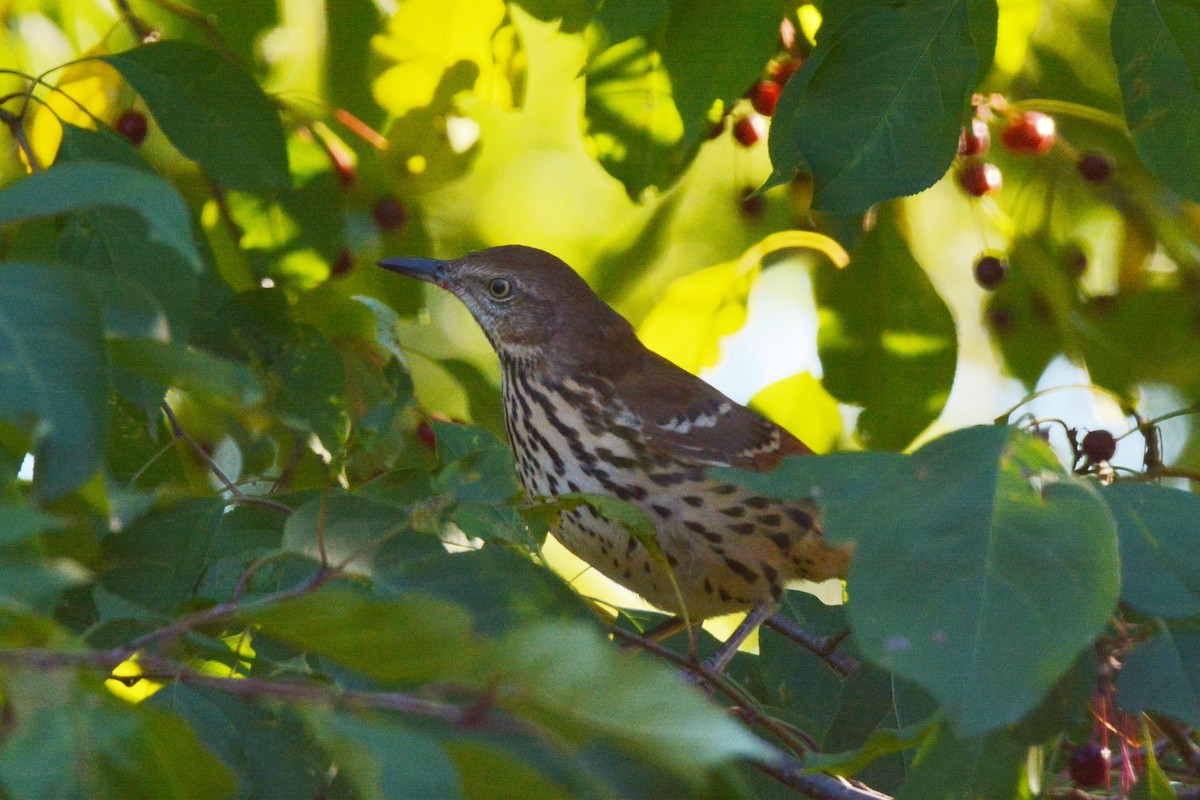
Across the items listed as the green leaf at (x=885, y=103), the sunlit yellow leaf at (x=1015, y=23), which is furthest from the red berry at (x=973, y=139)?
the green leaf at (x=885, y=103)

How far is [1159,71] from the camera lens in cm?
231

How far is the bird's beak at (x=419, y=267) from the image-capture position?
3.46 m

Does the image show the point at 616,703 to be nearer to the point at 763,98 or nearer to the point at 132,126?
the point at 763,98

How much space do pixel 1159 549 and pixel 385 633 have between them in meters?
0.83

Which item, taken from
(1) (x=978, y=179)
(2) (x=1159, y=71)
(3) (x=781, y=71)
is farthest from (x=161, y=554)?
(1) (x=978, y=179)

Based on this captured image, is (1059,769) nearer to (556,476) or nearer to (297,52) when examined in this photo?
(556,476)

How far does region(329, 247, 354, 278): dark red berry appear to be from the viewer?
131 inches

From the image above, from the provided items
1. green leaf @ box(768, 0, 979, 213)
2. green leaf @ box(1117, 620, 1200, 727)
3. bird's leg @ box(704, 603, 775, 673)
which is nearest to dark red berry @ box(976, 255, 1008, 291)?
bird's leg @ box(704, 603, 775, 673)

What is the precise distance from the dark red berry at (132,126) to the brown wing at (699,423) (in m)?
1.22

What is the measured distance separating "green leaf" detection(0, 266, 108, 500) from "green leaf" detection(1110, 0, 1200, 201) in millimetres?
1731

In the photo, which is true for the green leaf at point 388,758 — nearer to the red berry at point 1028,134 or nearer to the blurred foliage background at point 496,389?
the blurred foliage background at point 496,389

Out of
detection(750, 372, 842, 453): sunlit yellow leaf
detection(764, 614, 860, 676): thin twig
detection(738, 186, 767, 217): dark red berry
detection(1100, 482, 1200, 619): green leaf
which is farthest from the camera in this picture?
detection(738, 186, 767, 217): dark red berry

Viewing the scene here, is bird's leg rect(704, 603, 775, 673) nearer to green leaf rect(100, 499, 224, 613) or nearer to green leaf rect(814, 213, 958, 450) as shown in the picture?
green leaf rect(814, 213, 958, 450)

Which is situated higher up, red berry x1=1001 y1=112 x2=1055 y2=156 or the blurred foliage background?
red berry x1=1001 y1=112 x2=1055 y2=156
